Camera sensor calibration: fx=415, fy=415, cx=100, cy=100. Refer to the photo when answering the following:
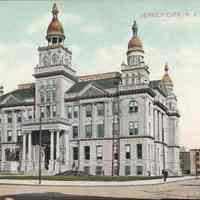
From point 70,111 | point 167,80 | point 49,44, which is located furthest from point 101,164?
point 167,80

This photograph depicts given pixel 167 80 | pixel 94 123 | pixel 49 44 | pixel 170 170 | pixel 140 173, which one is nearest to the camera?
pixel 140 173

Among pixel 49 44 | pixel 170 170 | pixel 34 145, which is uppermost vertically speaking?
pixel 49 44

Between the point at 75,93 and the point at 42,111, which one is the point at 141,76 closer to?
the point at 75,93

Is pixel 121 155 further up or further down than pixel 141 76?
further down

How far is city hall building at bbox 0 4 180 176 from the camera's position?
68.2 m

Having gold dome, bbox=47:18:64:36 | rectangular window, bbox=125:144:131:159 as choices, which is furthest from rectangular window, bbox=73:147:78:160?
gold dome, bbox=47:18:64:36

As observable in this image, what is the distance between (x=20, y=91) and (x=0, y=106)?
5.48 meters

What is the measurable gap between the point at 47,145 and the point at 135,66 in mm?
20589

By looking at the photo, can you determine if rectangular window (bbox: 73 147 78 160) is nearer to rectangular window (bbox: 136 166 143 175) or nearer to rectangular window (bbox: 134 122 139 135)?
rectangular window (bbox: 134 122 139 135)

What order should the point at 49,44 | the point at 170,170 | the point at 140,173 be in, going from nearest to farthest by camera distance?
the point at 140,173
the point at 49,44
the point at 170,170

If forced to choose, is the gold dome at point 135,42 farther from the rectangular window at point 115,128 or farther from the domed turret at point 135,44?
the rectangular window at point 115,128

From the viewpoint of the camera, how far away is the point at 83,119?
7288 centimetres

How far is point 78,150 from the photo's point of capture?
237 ft

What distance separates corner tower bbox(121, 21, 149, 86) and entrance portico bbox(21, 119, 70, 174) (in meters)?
13.5
